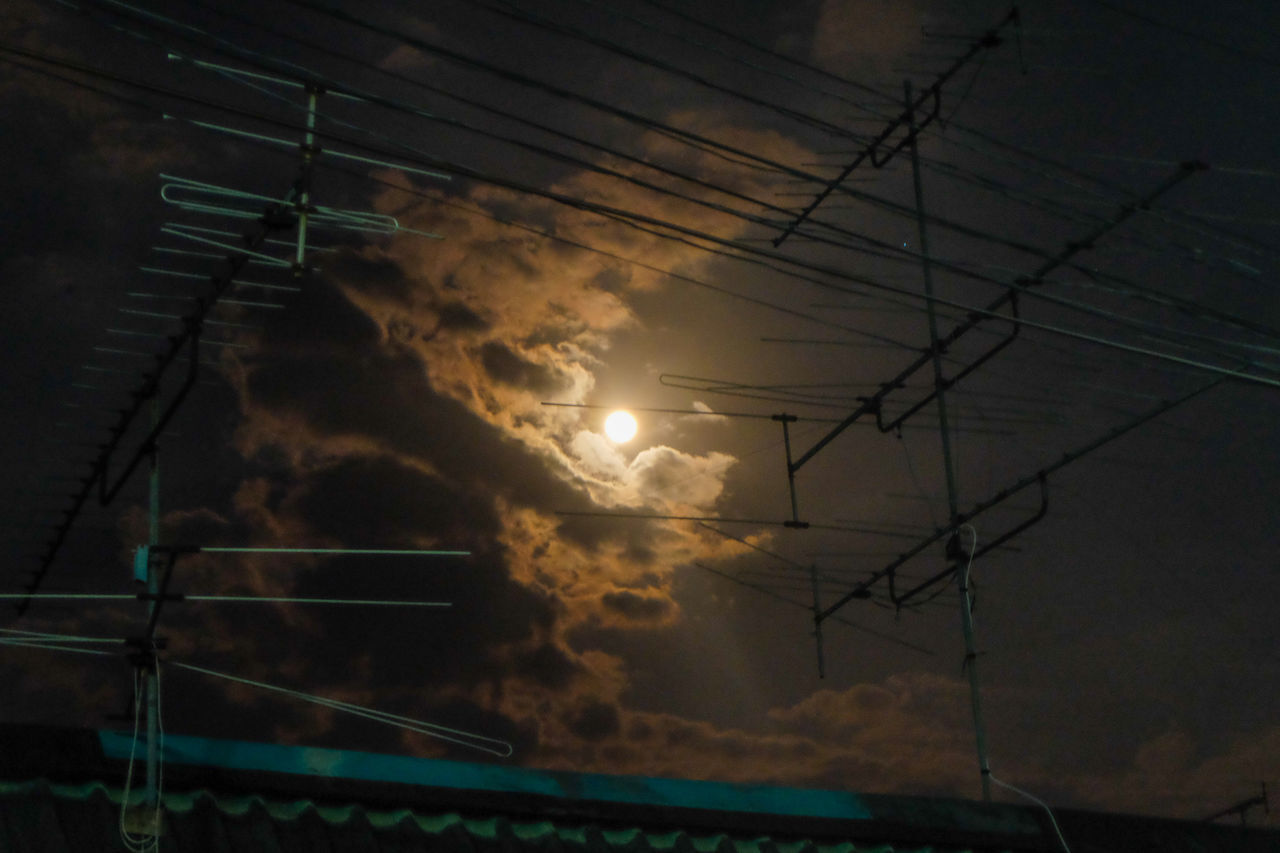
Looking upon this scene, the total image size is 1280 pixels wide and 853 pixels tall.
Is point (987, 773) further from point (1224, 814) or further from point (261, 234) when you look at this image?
point (1224, 814)

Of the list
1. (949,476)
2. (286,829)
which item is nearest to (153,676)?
(286,829)

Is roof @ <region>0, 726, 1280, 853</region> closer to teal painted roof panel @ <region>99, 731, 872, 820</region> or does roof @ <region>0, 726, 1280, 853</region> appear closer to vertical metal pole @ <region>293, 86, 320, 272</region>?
teal painted roof panel @ <region>99, 731, 872, 820</region>

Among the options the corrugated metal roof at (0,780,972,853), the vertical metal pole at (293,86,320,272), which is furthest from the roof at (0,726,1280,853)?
the vertical metal pole at (293,86,320,272)

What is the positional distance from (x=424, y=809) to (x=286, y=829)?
0.90 metres

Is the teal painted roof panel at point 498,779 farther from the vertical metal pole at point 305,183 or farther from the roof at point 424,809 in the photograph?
the vertical metal pole at point 305,183

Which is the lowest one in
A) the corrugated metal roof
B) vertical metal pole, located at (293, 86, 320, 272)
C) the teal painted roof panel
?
the corrugated metal roof

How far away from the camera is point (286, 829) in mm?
7445

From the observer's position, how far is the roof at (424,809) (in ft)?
23.2

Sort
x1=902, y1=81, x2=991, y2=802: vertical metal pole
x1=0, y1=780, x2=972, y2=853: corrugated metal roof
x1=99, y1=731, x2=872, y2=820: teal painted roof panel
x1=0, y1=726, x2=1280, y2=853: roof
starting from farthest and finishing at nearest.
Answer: x1=902, y1=81, x2=991, y2=802: vertical metal pole < x1=99, y1=731, x2=872, y2=820: teal painted roof panel < x1=0, y1=726, x2=1280, y2=853: roof < x1=0, y1=780, x2=972, y2=853: corrugated metal roof

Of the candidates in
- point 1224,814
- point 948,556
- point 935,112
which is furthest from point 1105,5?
point 1224,814

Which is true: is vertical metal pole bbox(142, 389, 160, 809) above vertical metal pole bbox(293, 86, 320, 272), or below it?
below

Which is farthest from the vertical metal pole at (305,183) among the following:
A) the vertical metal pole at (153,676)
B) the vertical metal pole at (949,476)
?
the vertical metal pole at (949,476)

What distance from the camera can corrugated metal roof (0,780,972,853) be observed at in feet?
22.6

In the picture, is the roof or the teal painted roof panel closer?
the roof
